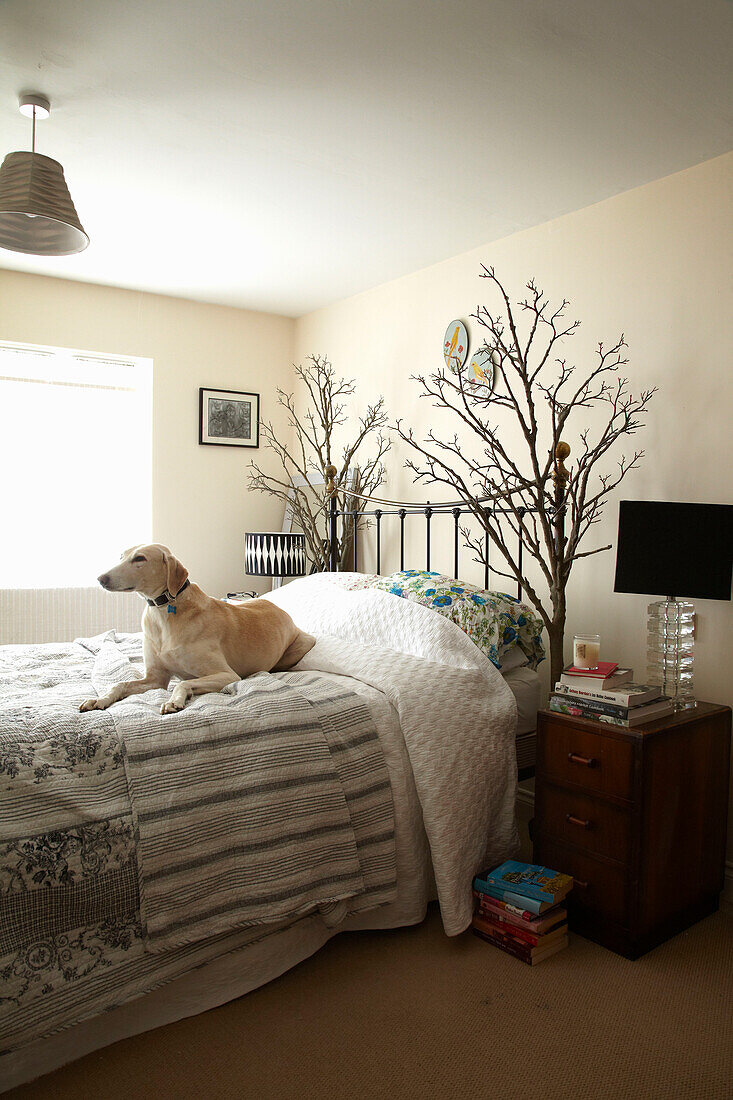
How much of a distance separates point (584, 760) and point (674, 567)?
24.4 inches

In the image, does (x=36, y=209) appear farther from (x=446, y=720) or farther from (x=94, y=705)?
(x=446, y=720)

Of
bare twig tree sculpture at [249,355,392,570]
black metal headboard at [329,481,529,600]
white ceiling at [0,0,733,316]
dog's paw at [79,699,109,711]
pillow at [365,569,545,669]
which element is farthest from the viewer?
bare twig tree sculpture at [249,355,392,570]

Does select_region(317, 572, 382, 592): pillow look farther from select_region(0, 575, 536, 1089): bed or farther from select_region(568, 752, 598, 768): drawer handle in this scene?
select_region(568, 752, 598, 768): drawer handle

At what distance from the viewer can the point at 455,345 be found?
3318 millimetres

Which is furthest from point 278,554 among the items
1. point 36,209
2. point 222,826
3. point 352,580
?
point 222,826

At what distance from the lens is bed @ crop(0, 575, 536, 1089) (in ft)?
4.85

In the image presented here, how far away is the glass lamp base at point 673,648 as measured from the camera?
7.27 feet

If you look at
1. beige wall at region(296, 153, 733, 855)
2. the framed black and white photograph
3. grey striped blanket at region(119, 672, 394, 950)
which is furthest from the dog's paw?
the framed black and white photograph

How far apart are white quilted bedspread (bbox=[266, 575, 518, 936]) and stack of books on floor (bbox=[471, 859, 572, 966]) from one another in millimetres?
64

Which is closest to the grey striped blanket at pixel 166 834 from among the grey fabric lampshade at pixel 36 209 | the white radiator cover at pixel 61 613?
the grey fabric lampshade at pixel 36 209

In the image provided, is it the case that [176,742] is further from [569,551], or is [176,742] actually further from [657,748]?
[569,551]

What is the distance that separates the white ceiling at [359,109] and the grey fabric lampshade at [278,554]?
144 cm

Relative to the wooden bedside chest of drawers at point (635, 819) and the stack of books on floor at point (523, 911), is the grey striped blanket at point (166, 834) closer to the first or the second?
the stack of books on floor at point (523, 911)

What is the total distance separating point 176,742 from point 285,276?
8.98ft
